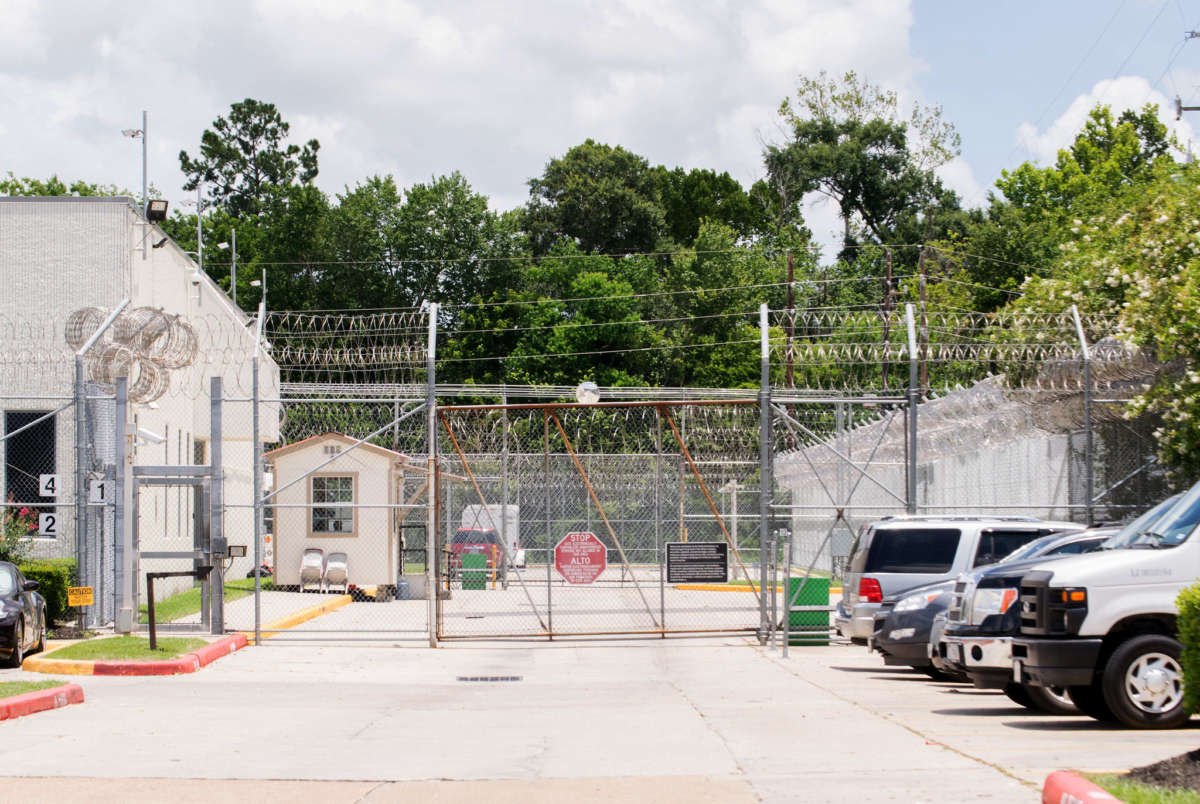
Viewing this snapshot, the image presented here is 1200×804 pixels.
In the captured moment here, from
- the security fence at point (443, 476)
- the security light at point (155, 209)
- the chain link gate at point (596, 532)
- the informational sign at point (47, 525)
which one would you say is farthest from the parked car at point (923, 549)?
the security light at point (155, 209)

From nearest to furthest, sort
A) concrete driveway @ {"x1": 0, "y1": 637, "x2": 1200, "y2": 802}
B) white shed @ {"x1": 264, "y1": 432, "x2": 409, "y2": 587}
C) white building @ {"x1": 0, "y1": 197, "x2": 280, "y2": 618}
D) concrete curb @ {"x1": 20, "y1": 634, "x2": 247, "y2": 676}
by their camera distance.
Answer: concrete driveway @ {"x1": 0, "y1": 637, "x2": 1200, "y2": 802} → concrete curb @ {"x1": 20, "y1": 634, "x2": 247, "y2": 676} → white building @ {"x1": 0, "y1": 197, "x2": 280, "y2": 618} → white shed @ {"x1": 264, "y1": 432, "x2": 409, "y2": 587}

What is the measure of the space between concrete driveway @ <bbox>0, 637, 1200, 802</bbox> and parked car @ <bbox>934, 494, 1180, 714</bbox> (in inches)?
12.3

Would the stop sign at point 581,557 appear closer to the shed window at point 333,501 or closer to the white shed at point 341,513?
the white shed at point 341,513

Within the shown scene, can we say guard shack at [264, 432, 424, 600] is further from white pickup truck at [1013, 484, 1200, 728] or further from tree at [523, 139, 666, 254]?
tree at [523, 139, 666, 254]

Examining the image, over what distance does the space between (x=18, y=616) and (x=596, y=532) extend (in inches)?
705

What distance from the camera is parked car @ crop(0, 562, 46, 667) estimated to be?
16.4 m

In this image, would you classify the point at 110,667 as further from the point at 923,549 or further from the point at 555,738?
the point at 923,549

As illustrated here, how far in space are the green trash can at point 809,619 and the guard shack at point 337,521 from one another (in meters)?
12.7

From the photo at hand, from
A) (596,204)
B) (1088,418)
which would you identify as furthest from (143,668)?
(596,204)

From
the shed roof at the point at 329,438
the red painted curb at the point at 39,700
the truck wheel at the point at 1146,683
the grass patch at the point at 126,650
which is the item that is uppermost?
the shed roof at the point at 329,438

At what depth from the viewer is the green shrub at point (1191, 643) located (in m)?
7.99

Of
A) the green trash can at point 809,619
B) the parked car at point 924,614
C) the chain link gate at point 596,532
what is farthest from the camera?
the chain link gate at point 596,532

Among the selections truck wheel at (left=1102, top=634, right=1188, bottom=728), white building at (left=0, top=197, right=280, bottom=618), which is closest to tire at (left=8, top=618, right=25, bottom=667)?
white building at (left=0, top=197, right=280, bottom=618)

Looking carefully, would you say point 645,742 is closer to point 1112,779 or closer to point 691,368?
point 1112,779
